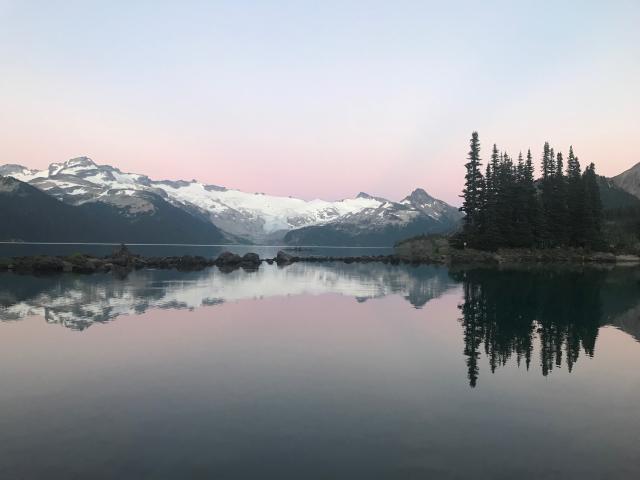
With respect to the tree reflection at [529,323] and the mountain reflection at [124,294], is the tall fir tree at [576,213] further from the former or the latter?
the mountain reflection at [124,294]

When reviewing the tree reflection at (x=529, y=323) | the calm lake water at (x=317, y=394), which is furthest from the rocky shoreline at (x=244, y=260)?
the tree reflection at (x=529, y=323)

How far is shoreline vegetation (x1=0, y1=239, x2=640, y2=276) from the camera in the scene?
77.6 m

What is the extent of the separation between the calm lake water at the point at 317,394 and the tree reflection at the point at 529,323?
0.69ft

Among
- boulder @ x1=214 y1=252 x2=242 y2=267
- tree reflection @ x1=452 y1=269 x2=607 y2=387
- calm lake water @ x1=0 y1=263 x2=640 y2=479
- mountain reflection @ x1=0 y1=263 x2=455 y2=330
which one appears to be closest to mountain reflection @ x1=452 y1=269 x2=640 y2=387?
tree reflection @ x1=452 y1=269 x2=607 y2=387

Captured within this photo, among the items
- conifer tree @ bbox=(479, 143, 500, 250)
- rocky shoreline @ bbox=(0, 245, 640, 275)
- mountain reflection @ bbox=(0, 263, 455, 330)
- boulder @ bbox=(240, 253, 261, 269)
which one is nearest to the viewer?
mountain reflection @ bbox=(0, 263, 455, 330)

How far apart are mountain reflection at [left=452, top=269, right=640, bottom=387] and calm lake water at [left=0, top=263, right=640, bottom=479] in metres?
0.24

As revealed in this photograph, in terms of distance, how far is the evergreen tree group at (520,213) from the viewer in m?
121

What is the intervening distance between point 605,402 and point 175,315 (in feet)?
88.8

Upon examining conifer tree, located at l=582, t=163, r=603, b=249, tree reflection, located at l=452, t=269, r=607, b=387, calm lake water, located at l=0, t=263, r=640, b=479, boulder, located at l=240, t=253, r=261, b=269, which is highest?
conifer tree, located at l=582, t=163, r=603, b=249

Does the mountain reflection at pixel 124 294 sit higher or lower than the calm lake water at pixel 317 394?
higher

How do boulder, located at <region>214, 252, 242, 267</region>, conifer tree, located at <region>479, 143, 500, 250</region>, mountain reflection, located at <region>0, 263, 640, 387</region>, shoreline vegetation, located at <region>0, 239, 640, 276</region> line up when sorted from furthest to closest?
conifer tree, located at <region>479, 143, 500, 250</region>, boulder, located at <region>214, 252, 242, 267</region>, shoreline vegetation, located at <region>0, 239, 640, 276</region>, mountain reflection, located at <region>0, 263, 640, 387</region>

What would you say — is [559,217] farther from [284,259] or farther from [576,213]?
[284,259]

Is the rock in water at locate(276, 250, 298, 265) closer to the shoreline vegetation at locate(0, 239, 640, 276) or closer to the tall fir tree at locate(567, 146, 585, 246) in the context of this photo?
the shoreline vegetation at locate(0, 239, 640, 276)

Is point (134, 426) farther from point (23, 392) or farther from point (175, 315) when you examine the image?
point (175, 315)
